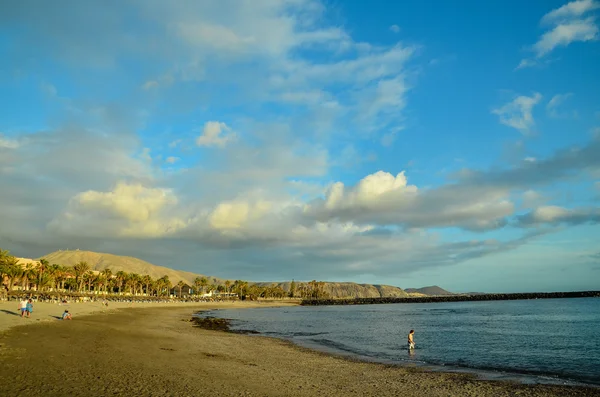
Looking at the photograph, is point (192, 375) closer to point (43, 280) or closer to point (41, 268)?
point (41, 268)

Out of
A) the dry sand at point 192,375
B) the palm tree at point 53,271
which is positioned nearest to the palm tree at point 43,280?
the palm tree at point 53,271

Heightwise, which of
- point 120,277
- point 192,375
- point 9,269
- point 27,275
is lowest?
point 120,277

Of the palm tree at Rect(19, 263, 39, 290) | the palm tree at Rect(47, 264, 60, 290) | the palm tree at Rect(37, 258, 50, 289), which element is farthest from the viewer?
the palm tree at Rect(47, 264, 60, 290)

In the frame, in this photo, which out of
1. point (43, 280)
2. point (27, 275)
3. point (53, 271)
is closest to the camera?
point (27, 275)

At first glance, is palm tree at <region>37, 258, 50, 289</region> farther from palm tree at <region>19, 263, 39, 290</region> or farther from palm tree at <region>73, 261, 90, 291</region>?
palm tree at <region>73, 261, 90, 291</region>

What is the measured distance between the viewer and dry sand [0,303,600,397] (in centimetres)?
1511

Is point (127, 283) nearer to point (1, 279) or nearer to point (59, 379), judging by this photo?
point (1, 279)

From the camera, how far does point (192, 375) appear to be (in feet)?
60.5

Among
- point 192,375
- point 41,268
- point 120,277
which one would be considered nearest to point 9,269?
point 41,268

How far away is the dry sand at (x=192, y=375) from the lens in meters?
15.1

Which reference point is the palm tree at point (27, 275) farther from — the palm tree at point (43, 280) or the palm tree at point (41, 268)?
the palm tree at point (43, 280)

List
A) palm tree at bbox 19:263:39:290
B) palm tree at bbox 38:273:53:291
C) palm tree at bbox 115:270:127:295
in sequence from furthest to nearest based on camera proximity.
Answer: palm tree at bbox 115:270:127:295 → palm tree at bbox 38:273:53:291 → palm tree at bbox 19:263:39:290

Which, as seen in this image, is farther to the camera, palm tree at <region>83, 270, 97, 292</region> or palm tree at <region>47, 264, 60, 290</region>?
palm tree at <region>83, 270, 97, 292</region>

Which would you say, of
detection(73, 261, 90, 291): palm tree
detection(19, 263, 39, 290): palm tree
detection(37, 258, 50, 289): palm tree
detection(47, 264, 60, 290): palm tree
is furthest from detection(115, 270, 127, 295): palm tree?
detection(19, 263, 39, 290): palm tree
